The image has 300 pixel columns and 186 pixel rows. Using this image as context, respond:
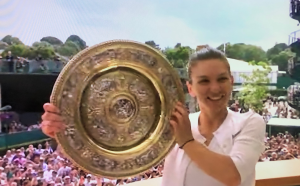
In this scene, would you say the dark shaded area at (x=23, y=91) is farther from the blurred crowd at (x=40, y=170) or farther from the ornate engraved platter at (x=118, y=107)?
the ornate engraved platter at (x=118, y=107)

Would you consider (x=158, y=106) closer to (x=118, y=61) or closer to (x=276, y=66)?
(x=118, y=61)

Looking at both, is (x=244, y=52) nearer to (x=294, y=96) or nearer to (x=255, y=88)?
(x=255, y=88)

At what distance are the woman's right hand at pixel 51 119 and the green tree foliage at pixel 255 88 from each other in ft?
6.58

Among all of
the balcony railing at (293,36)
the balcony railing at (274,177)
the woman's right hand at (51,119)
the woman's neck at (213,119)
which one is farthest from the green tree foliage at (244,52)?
the woman's right hand at (51,119)

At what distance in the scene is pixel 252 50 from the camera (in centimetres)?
273

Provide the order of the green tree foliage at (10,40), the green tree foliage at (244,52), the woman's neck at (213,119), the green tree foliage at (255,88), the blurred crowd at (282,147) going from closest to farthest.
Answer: the woman's neck at (213,119), the green tree foliage at (10,40), the green tree foliage at (244,52), the green tree foliage at (255,88), the blurred crowd at (282,147)

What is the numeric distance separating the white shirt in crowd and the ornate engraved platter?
63 millimetres

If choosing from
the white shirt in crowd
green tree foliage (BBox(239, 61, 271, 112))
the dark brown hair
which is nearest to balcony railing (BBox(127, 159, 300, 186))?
green tree foliage (BBox(239, 61, 271, 112))

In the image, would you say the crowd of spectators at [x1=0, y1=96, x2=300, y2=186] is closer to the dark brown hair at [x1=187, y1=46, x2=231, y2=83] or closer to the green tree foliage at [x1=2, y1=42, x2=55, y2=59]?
the green tree foliage at [x1=2, y1=42, x2=55, y2=59]

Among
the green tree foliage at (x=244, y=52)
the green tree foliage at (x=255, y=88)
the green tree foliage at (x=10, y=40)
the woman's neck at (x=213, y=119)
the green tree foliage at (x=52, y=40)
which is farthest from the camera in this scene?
the green tree foliage at (x=255, y=88)

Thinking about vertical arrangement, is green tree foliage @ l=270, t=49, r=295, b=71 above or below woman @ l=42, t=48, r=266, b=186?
above

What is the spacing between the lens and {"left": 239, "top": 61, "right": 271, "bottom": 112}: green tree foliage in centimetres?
272

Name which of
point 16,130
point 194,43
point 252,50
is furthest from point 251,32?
point 16,130

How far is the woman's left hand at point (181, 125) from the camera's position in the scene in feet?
3.02
